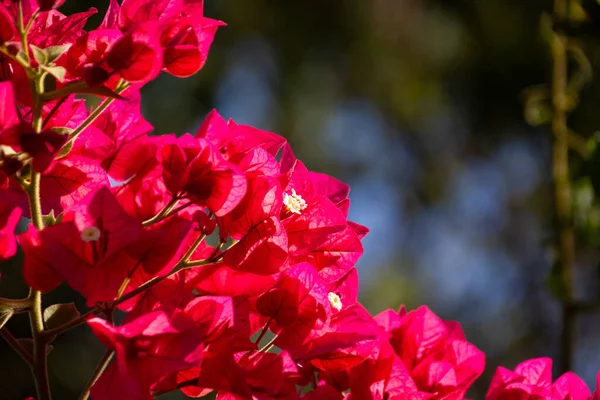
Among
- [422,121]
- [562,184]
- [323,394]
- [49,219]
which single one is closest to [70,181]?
[49,219]

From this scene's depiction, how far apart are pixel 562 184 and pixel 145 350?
90 cm

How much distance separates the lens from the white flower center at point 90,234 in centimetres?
60

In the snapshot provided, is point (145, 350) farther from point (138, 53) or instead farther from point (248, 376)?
point (138, 53)

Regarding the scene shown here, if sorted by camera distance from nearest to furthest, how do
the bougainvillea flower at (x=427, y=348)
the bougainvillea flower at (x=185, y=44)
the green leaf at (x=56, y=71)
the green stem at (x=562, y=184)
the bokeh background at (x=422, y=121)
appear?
the green leaf at (x=56, y=71) → the bougainvillea flower at (x=185, y=44) → the bougainvillea flower at (x=427, y=348) → the green stem at (x=562, y=184) → the bokeh background at (x=422, y=121)

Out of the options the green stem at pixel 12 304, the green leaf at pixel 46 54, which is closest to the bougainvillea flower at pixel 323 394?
the green stem at pixel 12 304

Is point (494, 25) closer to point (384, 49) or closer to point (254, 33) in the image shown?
point (384, 49)

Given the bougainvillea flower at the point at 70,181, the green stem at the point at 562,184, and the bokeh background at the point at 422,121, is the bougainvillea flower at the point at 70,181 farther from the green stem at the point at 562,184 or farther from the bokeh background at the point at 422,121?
the bokeh background at the point at 422,121

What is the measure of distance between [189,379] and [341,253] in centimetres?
17

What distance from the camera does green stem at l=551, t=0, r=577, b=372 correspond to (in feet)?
4.05

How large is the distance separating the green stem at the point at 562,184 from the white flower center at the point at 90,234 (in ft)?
2.68

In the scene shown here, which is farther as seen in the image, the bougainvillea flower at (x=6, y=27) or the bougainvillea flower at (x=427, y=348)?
the bougainvillea flower at (x=427, y=348)

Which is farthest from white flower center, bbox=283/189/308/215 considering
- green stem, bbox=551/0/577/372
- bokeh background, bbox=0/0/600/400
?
bokeh background, bbox=0/0/600/400

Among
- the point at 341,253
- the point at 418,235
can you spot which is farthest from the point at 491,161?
the point at 341,253

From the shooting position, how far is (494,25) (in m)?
5.47
